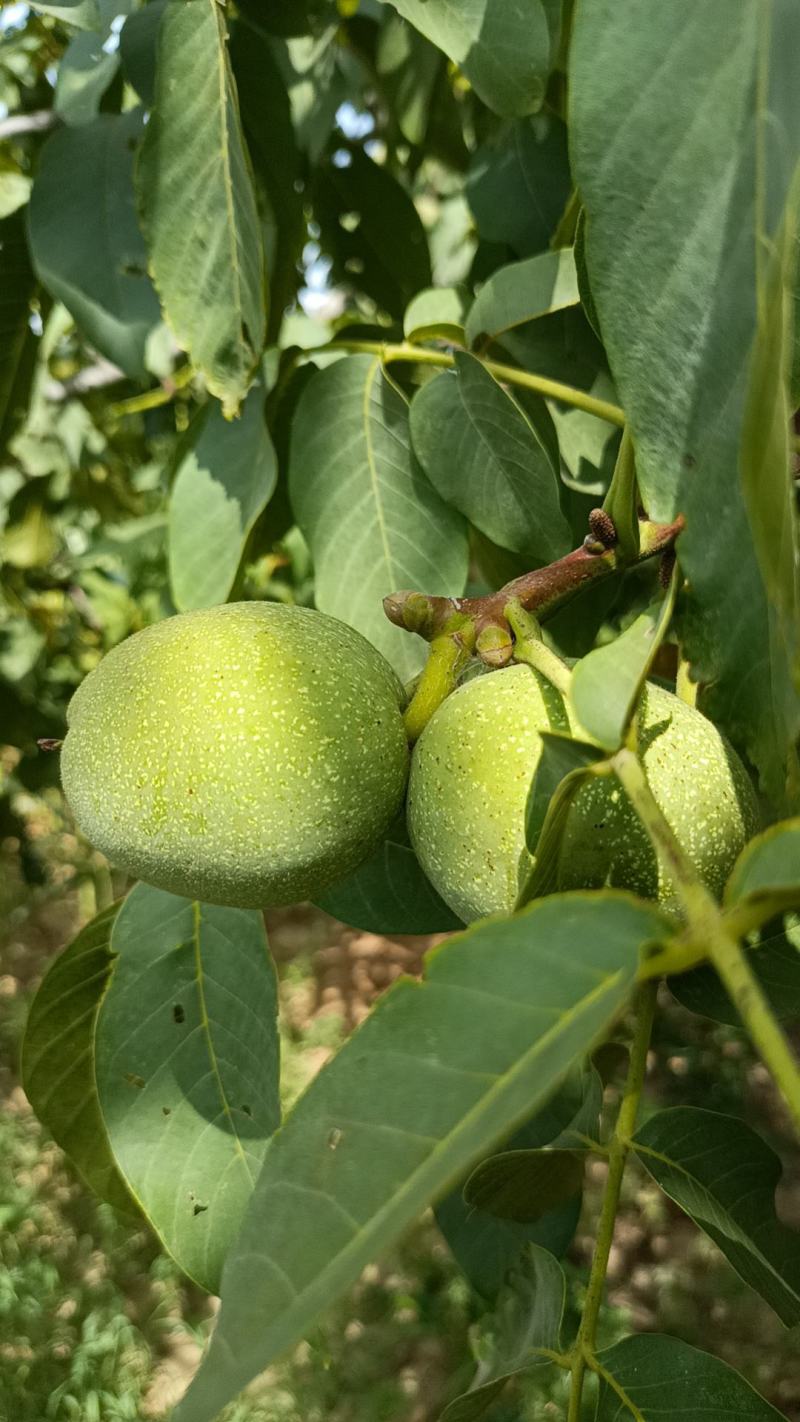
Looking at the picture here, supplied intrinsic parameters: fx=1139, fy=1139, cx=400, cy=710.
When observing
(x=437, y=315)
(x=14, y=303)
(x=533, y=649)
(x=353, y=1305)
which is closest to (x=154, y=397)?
(x=14, y=303)

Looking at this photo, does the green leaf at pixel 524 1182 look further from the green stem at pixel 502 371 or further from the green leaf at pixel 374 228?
the green leaf at pixel 374 228

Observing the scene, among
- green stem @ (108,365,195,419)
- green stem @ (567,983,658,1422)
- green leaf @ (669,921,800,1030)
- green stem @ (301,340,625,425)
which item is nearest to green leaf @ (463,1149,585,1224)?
green stem @ (567,983,658,1422)

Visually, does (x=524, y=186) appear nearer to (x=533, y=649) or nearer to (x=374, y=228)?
(x=374, y=228)

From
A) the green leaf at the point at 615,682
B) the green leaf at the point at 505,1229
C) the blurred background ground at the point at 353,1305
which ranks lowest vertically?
the blurred background ground at the point at 353,1305

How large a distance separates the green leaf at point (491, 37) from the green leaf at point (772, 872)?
85 cm

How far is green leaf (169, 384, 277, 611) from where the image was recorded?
1.37 meters

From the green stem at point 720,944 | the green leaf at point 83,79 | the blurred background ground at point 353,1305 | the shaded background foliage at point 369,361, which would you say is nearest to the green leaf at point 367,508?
the shaded background foliage at point 369,361

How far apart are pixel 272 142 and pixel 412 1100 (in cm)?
123

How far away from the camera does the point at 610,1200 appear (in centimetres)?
99

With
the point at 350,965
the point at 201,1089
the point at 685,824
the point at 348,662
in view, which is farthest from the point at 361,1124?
the point at 350,965

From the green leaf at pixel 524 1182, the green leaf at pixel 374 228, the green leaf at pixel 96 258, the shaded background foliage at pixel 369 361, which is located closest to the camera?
the shaded background foliage at pixel 369 361

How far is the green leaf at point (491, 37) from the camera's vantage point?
1104 mm

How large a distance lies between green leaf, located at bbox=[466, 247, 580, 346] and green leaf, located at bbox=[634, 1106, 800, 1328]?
826mm

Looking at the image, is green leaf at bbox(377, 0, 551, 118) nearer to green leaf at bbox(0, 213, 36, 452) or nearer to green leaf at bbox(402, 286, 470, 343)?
green leaf at bbox(402, 286, 470, 343)
